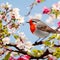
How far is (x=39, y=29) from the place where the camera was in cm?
455

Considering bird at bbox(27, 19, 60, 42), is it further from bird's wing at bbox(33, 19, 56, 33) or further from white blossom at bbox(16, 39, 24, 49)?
white blossom at bbox(16, 39, 24, 49)

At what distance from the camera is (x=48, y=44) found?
4012 millimetres

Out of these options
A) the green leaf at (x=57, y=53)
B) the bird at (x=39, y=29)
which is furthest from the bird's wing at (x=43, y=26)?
the green leaf at (x=57, y=53)

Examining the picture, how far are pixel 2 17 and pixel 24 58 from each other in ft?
4.99

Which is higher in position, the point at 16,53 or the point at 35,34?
the point at 35,34

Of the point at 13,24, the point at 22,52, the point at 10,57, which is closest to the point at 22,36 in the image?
the point at 22,52

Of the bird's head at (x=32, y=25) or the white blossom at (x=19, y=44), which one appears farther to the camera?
the bird's head at (x=32, y=25)

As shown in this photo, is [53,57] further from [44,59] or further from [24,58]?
[24,58]

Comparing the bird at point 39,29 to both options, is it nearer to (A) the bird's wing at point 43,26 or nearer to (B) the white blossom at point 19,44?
(A) the bird's wing at point 43,26

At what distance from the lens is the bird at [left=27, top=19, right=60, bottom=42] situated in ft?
14.8

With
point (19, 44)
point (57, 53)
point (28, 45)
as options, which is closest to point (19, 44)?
point (19, 44)

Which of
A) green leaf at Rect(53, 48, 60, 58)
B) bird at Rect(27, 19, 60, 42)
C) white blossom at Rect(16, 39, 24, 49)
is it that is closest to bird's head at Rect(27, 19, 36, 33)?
bird at Rect(27, 19, 60, 42)

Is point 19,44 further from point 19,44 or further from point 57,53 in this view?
point 57,53

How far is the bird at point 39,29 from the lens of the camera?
14.8 feet
